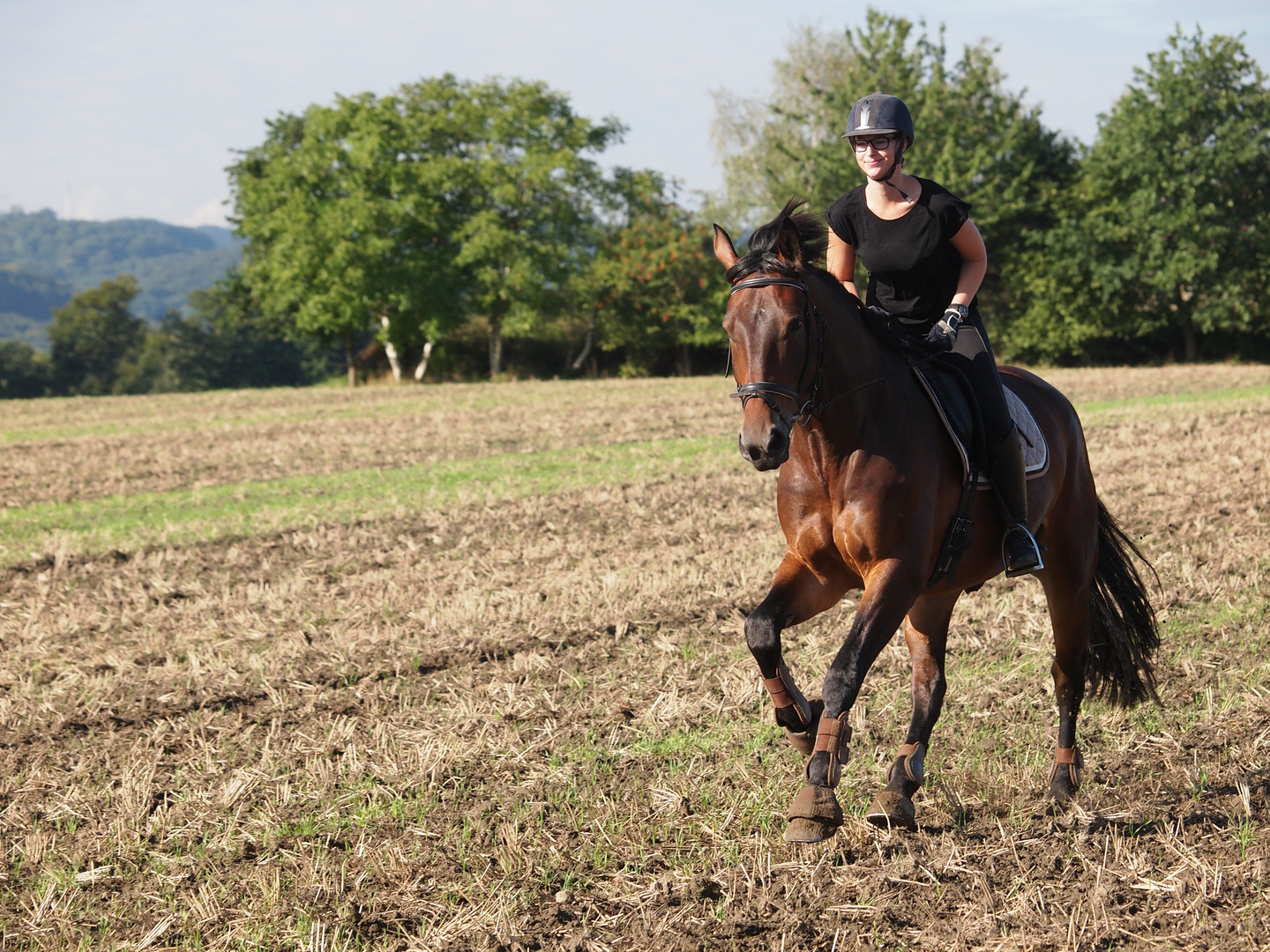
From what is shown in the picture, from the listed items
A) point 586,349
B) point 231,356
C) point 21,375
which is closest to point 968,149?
point 586,349

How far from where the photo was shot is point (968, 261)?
4.77 metres

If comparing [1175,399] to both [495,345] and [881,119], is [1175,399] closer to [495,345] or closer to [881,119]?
[881,119]

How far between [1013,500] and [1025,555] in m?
0.26

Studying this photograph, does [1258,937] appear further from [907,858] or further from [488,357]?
[488,357]

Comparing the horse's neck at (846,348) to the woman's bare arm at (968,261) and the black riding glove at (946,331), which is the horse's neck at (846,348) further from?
the woman's bare arm at (968,261)

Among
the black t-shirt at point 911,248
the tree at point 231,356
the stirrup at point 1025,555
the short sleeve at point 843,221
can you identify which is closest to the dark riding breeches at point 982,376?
the black t-shirt at point 911,248

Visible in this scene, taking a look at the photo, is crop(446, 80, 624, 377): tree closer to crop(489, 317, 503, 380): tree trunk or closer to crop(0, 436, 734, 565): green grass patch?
crop(489, 317, 503, 380): tree trunk

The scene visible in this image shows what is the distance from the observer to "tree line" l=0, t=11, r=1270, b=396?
3656 cm

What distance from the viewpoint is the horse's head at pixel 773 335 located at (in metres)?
3.68

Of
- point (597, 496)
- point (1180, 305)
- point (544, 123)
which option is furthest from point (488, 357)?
point (597, 496)

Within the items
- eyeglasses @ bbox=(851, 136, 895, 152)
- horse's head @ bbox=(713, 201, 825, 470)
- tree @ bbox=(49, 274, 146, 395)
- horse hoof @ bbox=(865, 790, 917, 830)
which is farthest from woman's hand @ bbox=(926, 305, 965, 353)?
tree @ bbox=(49, 274, 146, 395)

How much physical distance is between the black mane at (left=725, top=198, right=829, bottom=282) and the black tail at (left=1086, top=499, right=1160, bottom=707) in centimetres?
258

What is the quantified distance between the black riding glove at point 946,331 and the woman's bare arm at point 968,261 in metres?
0.12

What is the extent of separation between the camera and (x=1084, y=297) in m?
38.8
